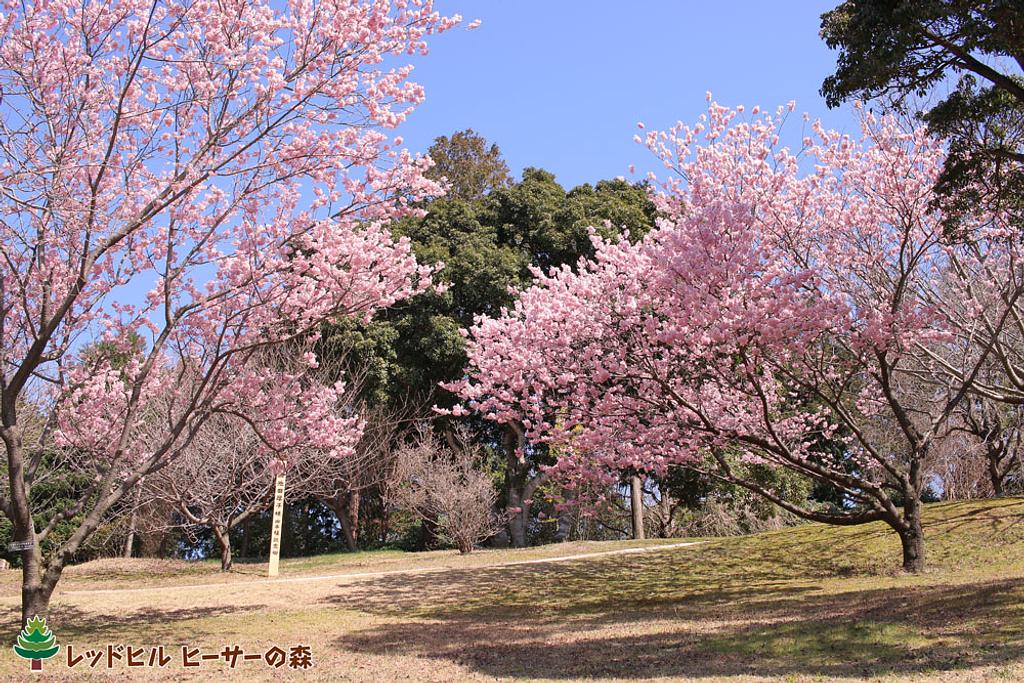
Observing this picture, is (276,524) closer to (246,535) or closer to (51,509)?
(246,535)

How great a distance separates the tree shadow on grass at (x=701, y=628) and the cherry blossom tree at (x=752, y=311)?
1.72 meters

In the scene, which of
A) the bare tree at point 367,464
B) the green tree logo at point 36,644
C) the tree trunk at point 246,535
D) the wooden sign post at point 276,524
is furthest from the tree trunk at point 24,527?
the tree trunk at point 246,535

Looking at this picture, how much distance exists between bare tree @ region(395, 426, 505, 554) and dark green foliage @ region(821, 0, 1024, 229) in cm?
1122

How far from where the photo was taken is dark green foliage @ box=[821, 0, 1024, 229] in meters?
6.84

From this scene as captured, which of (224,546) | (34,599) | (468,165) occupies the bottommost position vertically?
(34,599)

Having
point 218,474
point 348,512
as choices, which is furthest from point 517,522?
point 218,474

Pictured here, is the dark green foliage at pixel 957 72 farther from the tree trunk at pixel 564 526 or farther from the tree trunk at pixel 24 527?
the tree trunk at pixel 564 526

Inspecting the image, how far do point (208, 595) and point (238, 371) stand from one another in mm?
5013

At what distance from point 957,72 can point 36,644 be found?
10179mm

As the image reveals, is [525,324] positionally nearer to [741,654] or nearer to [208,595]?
[741,654]

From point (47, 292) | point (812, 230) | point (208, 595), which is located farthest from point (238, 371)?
point (812, 230)

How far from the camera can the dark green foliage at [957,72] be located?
22.4ft

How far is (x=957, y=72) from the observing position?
7.67m

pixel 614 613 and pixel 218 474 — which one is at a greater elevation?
pixel 218 474
